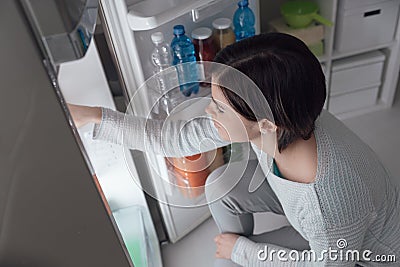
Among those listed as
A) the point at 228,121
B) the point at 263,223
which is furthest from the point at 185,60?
the point at 263,223

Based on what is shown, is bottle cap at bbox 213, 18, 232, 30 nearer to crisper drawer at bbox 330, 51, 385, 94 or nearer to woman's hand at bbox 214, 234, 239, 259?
woman's hand at bbox 214, 234, 239, 259

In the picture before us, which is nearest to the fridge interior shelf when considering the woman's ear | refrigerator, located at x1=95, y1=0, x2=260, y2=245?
refrigerator, located at x1=95, y1=0, x2=260, y2=245

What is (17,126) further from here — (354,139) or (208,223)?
(208,223)

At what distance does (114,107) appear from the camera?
1127mm

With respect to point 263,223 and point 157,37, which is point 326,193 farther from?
point 263,223


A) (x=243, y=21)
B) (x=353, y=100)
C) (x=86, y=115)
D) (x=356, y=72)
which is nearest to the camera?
(x=86, y=115)

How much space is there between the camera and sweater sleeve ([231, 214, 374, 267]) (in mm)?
946

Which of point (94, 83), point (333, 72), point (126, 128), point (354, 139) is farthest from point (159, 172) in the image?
point (333, 72)

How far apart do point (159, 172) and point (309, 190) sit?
1.55ft

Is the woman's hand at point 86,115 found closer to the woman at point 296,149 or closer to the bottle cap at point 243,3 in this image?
the woman at point 296,149

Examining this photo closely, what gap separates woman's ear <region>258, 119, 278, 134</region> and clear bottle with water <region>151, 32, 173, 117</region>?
30cm

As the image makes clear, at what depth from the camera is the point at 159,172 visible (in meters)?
1.23

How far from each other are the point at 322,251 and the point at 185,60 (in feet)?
2.03

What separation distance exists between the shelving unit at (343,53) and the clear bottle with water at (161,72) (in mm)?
796
